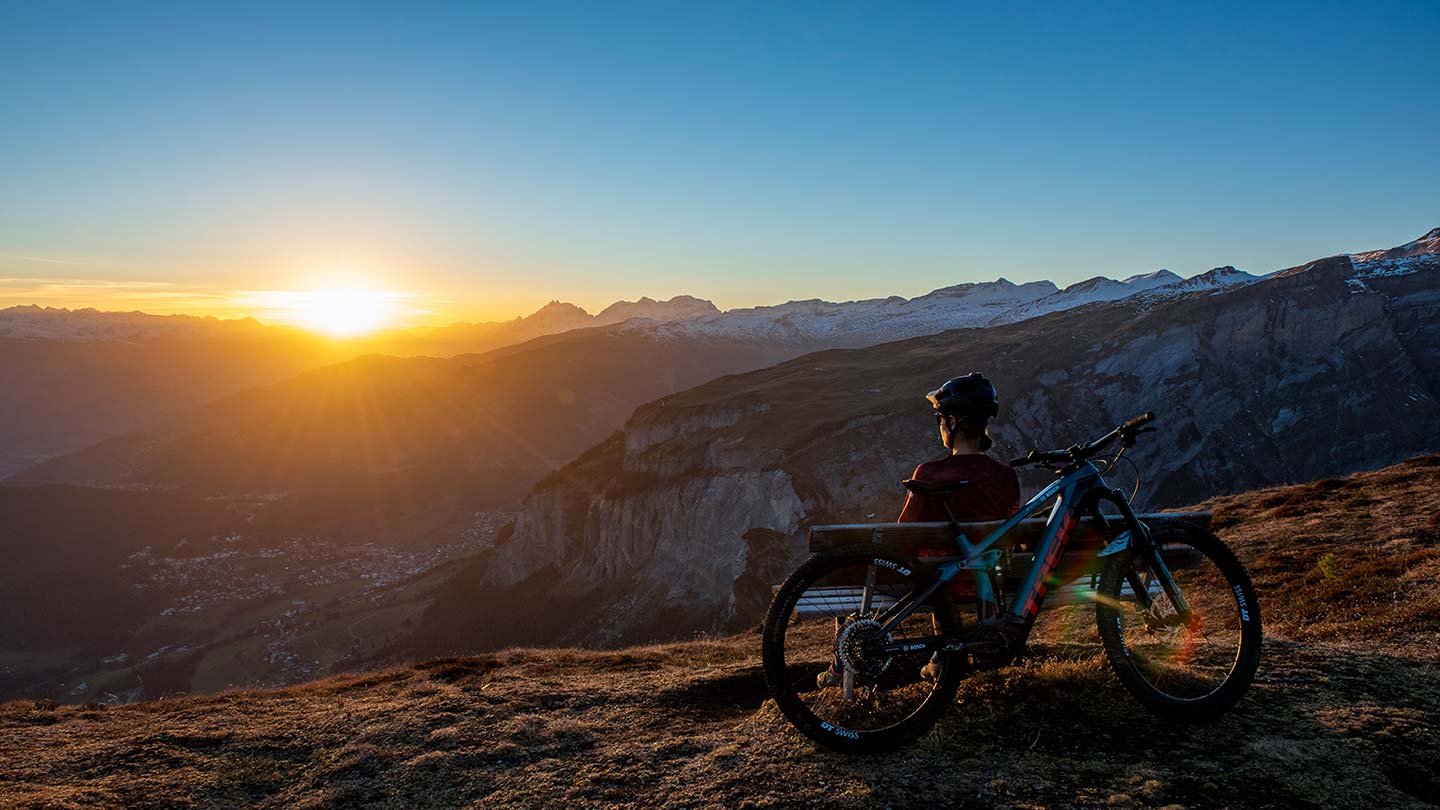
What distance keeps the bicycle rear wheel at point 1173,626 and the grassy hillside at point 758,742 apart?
243 mm

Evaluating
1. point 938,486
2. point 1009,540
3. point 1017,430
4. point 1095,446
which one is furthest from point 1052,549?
point 1017,430

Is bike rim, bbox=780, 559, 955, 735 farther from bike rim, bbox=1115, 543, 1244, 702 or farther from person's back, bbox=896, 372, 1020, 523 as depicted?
bike rim, bbox=1115, 543, 1244, 702

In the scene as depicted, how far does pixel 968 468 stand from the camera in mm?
6621

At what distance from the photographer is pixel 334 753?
723 centimetres

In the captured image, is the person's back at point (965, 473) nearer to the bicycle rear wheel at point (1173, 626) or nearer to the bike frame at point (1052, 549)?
the bike frame at point (1052, 549)

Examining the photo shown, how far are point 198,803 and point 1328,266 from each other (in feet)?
357

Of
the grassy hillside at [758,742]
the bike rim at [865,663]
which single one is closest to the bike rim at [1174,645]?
the grassy hillside at [758,742]

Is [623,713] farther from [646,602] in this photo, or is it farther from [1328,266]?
[1328,266]

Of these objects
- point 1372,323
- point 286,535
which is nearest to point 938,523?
point 1372,323

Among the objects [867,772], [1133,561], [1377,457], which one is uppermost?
[1133,561]

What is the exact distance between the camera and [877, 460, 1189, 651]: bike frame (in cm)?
572

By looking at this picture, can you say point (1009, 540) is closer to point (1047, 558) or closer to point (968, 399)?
point (1047, 558)

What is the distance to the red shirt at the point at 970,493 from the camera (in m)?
6.50

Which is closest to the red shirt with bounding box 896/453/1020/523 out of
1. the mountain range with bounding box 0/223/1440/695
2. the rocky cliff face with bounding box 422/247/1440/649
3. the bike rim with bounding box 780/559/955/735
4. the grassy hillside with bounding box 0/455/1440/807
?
the bike rim with bounding box 780/559/955/735
